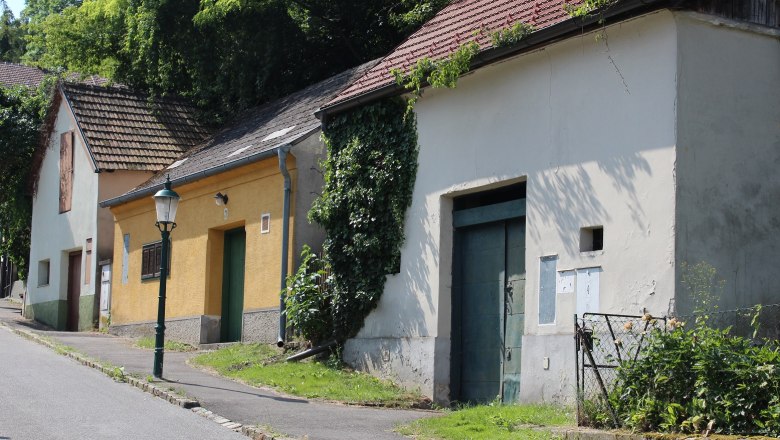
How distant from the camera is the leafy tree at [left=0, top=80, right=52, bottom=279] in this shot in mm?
29438

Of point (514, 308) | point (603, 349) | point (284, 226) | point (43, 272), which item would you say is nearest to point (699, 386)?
point (603, 349)

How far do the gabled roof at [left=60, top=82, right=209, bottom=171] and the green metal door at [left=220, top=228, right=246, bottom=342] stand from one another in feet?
17.5

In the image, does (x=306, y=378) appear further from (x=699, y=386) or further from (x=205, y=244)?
(x=699, y=386)

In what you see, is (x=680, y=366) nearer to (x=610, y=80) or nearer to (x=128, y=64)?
(x=610, y=80)

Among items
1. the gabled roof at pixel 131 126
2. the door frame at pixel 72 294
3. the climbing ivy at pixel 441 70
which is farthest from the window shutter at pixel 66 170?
the climbing ivy at pixel 441 70

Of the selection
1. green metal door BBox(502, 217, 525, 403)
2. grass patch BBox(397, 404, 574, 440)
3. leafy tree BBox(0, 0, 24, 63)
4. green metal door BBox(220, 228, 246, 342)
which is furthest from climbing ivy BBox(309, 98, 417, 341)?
leafy tree BBox(0, 0, 24, 63)

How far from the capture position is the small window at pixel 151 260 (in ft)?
74.5

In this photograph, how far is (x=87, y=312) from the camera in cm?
2594

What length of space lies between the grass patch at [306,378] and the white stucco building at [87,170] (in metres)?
8.43

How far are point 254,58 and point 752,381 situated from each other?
1983cm

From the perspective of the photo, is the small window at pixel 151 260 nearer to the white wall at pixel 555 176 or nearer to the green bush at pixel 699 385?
the white wall at pixel 555 176

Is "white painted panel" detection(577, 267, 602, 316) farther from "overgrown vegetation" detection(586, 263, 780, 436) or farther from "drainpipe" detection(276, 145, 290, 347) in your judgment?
"drainpipe" detection(276, 145, 290, 347)

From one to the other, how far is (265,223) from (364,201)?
3322 millimetres

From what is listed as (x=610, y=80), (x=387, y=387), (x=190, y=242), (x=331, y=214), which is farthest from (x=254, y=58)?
(x=610, y=80)
